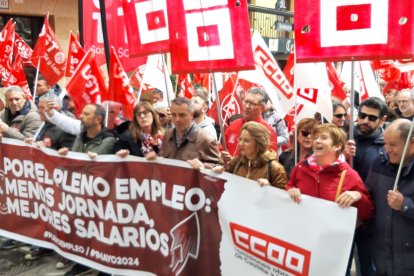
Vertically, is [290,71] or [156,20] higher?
[156,20]

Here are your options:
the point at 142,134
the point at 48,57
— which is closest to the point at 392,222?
the point at 142,134

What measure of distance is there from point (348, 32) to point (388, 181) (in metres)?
1.04

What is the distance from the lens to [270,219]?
301 centimetres

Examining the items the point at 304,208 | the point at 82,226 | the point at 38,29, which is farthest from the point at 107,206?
the point at 38,29

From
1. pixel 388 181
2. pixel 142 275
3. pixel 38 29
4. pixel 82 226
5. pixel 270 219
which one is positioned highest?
pixel 38 29

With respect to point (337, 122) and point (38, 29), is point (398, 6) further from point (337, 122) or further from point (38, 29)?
point (38, 29)

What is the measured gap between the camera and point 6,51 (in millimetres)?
7047

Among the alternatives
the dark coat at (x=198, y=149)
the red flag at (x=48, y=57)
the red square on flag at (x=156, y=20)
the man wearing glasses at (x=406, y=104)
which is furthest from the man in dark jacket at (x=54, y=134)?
the man wearing glasses at (x=406, y=104)

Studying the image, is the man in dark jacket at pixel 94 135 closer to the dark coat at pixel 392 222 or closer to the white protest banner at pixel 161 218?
the white protest banner at pixel 161 218

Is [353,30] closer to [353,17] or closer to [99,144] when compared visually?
[353,17]

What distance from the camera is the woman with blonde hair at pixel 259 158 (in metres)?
3.36

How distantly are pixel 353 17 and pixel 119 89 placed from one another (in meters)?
2.76

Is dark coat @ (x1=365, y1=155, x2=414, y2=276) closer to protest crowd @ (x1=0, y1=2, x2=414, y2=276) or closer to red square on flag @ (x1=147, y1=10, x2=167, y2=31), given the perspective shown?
protest crowd @ (x1=0, y1=2, x2=414, y2=276)

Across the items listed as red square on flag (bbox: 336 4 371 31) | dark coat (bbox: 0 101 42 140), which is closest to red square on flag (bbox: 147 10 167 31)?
dark coat (bbox: 0 101 42 140)
